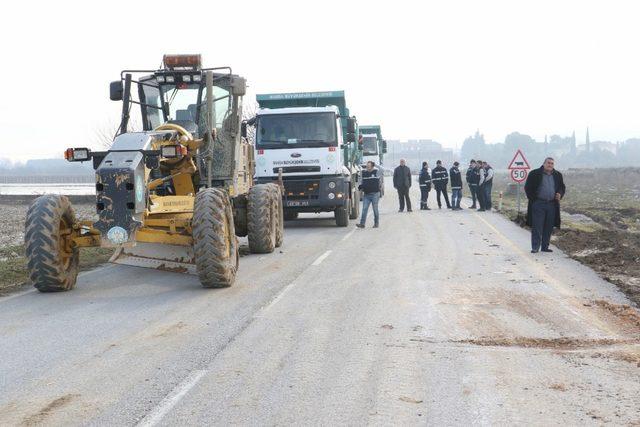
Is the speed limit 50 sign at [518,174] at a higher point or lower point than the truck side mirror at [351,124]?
lower

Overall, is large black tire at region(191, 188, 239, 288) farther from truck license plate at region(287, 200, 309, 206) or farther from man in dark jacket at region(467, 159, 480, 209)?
man in dark jacket at region(467, 159, 480, 209)

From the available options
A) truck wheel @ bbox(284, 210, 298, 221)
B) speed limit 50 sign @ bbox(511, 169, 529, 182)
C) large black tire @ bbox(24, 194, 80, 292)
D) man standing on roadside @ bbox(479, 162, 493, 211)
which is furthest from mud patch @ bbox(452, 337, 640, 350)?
man standing on roadside @ bbox(479, 162, 493, 211)

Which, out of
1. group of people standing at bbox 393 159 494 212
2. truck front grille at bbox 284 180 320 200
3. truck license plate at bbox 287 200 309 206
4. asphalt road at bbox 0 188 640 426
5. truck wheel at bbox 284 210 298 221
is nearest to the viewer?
asphalt road at bbox 0 188 640 426

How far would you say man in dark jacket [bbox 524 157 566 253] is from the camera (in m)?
15.0

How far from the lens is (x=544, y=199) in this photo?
49.4 ft

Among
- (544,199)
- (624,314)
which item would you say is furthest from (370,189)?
(624,314)

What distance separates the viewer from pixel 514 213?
2645cm

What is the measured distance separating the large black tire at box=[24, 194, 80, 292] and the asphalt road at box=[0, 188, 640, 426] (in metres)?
0.27

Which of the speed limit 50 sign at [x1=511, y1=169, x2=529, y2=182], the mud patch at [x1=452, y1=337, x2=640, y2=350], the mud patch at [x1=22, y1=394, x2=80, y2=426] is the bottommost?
the mud patch at [x1=452, y1=337, x2=640, y2=350]

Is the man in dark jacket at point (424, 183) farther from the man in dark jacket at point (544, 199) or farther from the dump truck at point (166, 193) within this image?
the dump truck at point (166, 193)

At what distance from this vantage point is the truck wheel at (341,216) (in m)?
20.6

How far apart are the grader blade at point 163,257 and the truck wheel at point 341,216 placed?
9.81 meters

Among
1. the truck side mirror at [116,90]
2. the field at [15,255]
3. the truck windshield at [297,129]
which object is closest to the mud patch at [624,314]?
the truck side mirror at [116,90]

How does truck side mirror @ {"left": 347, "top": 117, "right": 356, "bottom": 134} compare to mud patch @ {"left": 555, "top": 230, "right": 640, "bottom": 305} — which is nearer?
mud patch @ {"left": 555, "top": 230, "right": 640, "bottom": 305}
